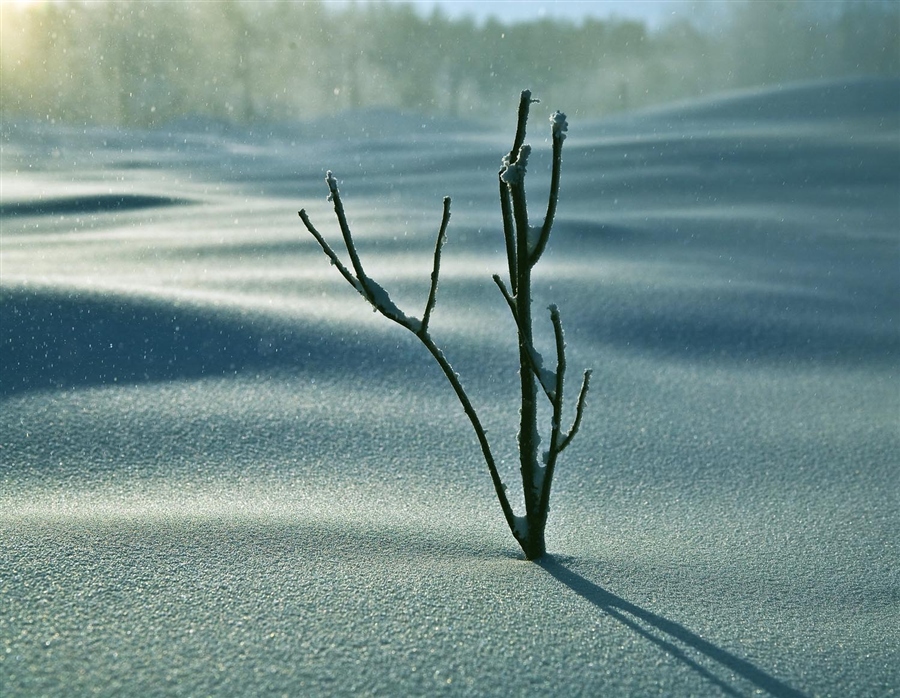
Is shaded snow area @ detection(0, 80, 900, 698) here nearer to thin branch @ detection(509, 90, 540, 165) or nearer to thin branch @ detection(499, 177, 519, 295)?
thin branch @ detection(499, 177, 519, 295)

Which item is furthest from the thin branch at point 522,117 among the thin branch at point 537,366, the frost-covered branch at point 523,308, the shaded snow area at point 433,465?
the shaded snow area at point 433,465

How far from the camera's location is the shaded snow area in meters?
0.95

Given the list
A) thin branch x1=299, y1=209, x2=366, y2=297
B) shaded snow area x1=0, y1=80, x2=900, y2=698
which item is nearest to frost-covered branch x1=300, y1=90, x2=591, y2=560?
thin branch x1=299, y1=209, x2=366, y2=297

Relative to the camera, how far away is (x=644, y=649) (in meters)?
0.97

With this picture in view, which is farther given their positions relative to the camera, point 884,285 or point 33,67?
point 33,67

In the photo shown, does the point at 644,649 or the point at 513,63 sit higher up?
the point at 513,63

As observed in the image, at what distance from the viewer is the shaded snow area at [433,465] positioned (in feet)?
3.11

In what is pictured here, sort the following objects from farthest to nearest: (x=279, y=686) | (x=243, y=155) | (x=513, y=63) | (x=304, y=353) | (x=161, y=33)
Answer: (x=513, y=63), (x=161, y=33), (x=243, y=155), (x=304, y=353), (x=279, y=686)

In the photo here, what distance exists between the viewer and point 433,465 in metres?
1.76

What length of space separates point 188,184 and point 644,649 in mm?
6547

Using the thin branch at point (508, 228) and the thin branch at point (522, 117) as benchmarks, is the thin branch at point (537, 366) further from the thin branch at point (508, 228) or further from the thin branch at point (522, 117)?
the thin branch at point (522, 117)

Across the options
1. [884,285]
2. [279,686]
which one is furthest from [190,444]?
[884,285]

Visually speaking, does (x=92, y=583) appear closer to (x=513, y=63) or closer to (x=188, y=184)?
(x=188, y=184)

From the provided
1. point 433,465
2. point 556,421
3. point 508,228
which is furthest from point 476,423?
point 433,465
